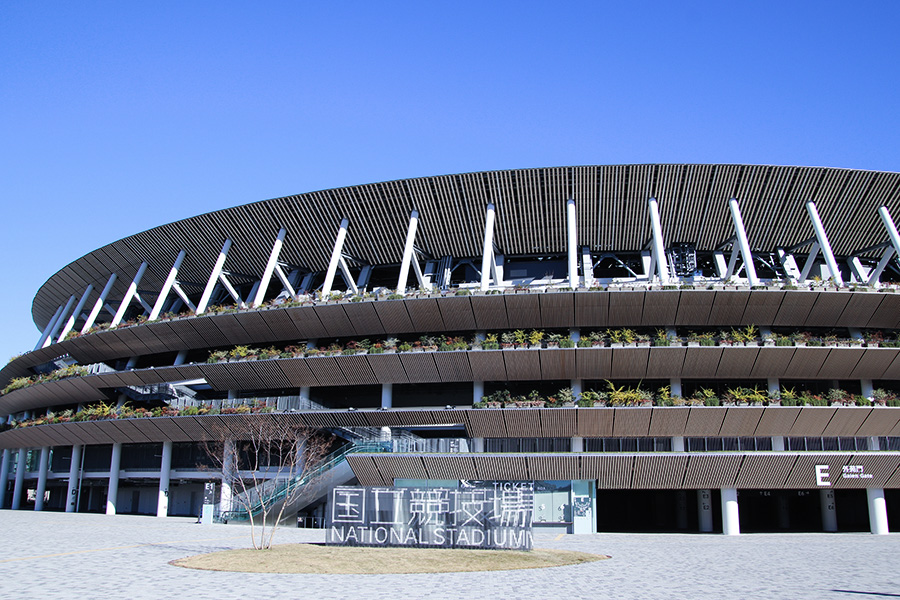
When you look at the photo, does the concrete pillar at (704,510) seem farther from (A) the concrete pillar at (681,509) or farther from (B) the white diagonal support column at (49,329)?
(B) the white diagonal support column at (49,329)

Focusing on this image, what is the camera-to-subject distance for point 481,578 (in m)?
15.3

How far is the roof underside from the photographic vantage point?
124 feet

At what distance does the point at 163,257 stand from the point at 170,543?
2936 centimetres

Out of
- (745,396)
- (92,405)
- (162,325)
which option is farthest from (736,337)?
(92,405)

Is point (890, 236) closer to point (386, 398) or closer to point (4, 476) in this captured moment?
point (386, 398)

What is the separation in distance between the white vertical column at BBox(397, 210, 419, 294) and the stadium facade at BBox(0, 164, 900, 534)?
0.17 m

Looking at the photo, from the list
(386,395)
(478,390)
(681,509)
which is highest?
(478,390)

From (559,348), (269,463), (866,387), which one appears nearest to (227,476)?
(269,463)

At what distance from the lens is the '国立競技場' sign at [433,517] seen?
2139 centimetres

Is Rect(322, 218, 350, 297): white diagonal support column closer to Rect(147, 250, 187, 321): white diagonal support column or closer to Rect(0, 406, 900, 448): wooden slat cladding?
Rect(0, 406, 900, 448): wooden slat cladding

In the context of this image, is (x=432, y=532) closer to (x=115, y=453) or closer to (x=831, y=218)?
(x=831, y=218)

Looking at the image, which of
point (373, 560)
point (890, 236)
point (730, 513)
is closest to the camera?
point (373, 560)

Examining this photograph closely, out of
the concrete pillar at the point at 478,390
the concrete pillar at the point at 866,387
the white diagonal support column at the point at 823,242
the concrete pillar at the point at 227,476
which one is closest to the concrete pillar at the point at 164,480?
the concrete pillar at the point at 227,476

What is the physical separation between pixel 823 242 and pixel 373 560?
1169 inches
